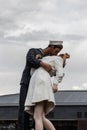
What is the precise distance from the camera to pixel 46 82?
6613 millimetres

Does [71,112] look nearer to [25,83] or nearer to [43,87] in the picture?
[25,83]

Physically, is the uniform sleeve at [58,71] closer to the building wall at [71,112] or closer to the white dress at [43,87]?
the white dress at [43,87]

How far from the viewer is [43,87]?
657cm

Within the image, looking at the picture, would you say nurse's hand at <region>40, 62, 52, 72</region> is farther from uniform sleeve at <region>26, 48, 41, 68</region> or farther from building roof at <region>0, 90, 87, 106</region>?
building roof at <region>0, 90, 87, 106</region>

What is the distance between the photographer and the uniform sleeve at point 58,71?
6.55 meters

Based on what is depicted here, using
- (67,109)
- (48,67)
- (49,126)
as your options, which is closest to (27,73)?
(48,67)

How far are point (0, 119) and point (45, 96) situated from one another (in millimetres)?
46554

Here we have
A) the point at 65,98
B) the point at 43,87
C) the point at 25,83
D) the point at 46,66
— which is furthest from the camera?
the point at 65,98

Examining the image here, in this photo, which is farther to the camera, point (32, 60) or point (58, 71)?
point (32, 60)

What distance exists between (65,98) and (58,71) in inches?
1861

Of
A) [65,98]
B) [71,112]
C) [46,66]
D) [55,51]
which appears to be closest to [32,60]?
[46,66]

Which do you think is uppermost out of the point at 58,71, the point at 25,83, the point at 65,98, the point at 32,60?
the point at 32,60

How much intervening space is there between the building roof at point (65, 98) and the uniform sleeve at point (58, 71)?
141ft

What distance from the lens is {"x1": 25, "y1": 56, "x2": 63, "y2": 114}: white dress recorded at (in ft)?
21.3
